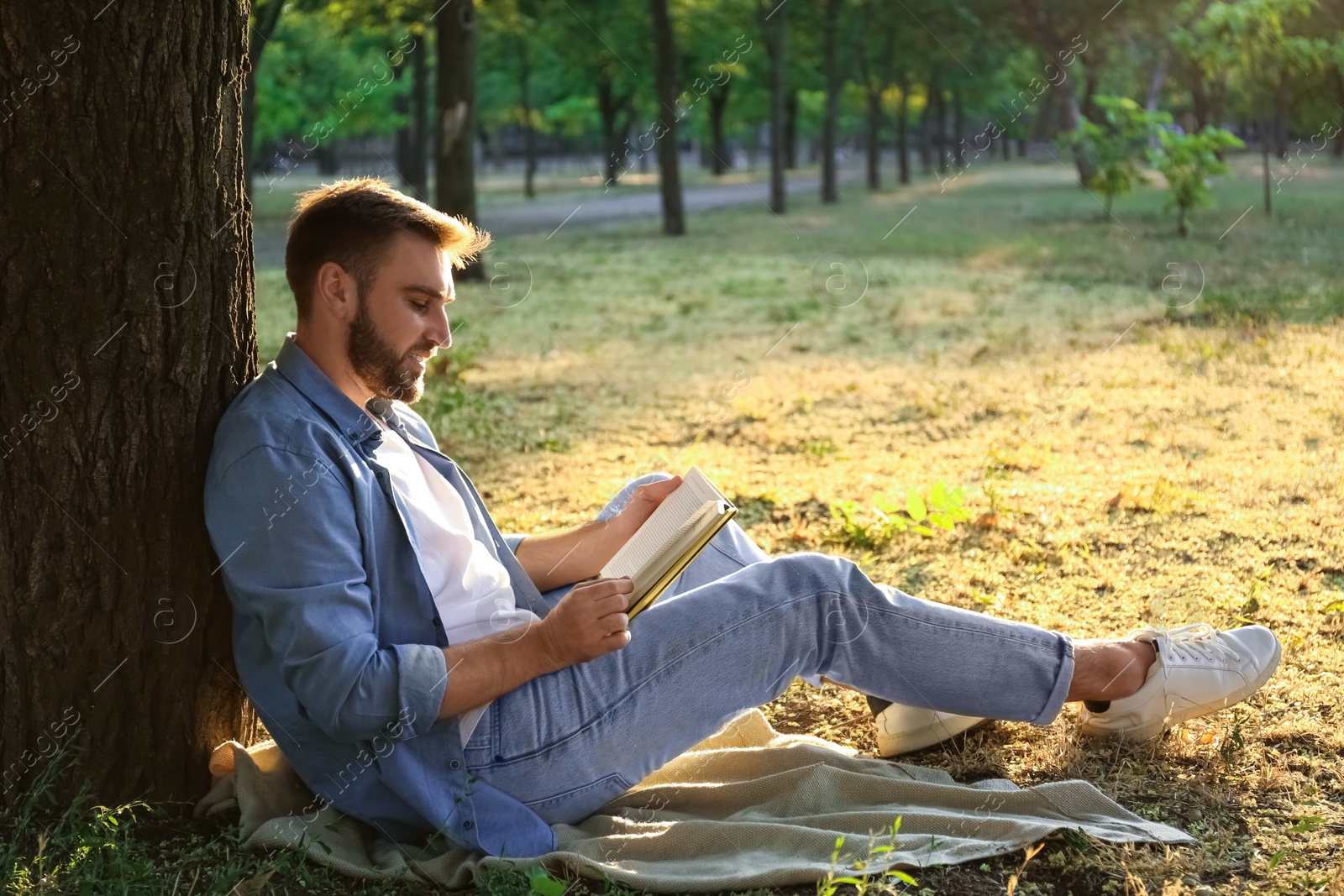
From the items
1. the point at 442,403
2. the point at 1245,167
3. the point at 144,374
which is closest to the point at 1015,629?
the point at 144,374

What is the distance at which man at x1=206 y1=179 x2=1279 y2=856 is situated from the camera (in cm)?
257

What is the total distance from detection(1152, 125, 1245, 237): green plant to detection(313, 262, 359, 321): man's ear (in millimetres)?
13694

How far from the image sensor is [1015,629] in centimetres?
299

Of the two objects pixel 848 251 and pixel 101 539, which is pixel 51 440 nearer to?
pixel 101 539

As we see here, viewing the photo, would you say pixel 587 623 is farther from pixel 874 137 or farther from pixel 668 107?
pixel 874 137

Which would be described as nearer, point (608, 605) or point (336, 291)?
point (608, 605)

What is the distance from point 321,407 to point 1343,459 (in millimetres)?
4882

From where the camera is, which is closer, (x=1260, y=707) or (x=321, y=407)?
(x=321, y=407)

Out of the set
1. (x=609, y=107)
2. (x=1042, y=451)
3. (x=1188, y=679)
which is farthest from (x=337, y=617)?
(x=609, y=107)

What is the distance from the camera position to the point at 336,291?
2812 millimetres

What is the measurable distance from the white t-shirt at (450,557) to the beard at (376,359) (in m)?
0.14

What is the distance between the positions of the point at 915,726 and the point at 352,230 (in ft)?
5.90

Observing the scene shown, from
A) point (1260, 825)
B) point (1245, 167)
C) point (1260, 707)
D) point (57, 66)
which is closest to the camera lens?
point (57, 66)

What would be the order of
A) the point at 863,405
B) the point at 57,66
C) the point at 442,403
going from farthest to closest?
the point at 863,405
the point at 442,403
the point at 57,66
